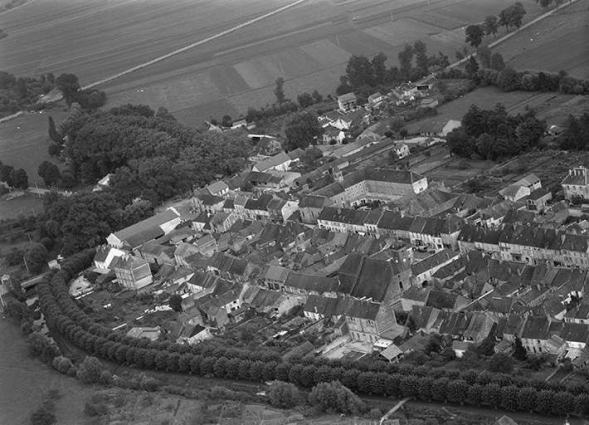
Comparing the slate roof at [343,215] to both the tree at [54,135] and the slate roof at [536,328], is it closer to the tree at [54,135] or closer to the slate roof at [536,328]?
the slate roof at [536,328]

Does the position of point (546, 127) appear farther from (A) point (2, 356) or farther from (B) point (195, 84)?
(B) point (195, 84)

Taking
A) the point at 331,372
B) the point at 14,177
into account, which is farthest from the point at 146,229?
the point at 331,372

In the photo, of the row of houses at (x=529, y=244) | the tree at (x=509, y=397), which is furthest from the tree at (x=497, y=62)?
the tree at (x=509, y=397)

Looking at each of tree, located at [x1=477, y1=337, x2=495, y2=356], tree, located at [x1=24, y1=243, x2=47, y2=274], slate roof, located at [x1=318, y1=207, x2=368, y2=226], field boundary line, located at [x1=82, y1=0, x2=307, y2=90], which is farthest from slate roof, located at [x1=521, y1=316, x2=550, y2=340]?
field boundary line, located at [x1=82, y1=0, x2=307, y2=90]

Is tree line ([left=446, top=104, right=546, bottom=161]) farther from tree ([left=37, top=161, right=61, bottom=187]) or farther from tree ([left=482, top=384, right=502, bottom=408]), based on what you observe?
tree ([left=37, top=161, right=61, bottom=187])

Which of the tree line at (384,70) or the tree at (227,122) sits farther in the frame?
the tree line at (384,70)

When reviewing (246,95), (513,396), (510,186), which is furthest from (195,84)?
(513,396)
